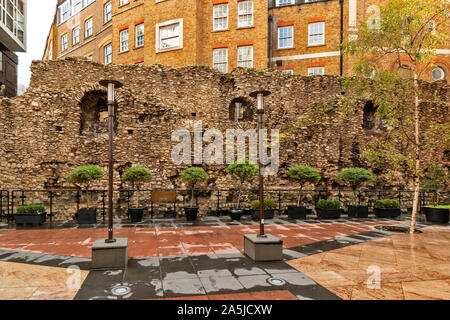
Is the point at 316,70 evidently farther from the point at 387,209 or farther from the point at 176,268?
the point at 176,268

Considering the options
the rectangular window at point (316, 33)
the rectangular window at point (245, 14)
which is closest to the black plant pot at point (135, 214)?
the rectangular window at point (245, 14)

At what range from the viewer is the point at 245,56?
707 inches

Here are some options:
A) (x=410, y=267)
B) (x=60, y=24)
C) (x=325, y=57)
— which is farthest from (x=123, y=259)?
(x=60, y=24)

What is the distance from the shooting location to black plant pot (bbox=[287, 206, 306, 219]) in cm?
1020

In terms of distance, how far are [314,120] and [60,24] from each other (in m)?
31.0

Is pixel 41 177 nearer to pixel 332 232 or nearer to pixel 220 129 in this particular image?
pixel 220 129

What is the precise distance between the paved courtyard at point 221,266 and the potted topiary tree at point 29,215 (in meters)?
0.48

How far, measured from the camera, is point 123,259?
4438 millimetres

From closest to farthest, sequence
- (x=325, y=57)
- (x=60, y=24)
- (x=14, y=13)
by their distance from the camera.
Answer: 1. (x=14, y=13)
2. (x=325, y=57)
3. (x=60, y=24)

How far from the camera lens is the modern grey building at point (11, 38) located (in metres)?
16.8

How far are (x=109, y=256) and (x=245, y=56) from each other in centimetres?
1680

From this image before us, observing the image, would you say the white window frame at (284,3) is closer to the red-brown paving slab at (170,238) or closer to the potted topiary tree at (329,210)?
the potted topiary tree at (329,210)

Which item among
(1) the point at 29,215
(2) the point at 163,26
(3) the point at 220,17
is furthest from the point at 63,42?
(1) the point at 29,215

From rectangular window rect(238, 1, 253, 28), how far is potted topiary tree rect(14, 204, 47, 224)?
661 inches
